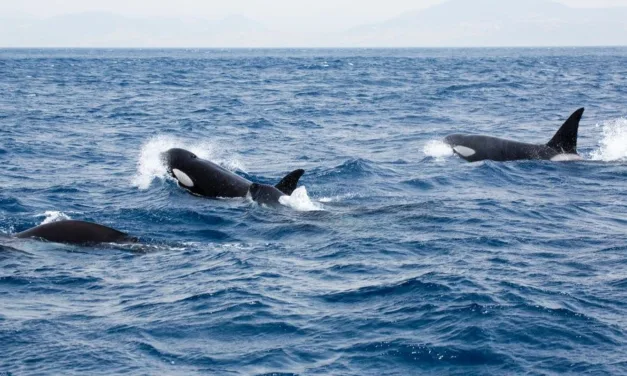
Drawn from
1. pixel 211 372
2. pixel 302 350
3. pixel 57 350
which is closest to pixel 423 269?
pixel 302 350

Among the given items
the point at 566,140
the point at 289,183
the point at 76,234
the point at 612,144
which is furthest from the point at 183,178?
the point at 612,144

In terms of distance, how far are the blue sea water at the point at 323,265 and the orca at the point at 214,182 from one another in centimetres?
29

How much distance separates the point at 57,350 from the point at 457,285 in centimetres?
481

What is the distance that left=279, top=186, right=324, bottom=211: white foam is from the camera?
15.1 metres

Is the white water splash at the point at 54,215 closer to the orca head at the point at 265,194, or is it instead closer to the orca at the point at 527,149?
the orca head at the point at 265,194

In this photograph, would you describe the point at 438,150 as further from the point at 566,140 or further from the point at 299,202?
the point at 299,202

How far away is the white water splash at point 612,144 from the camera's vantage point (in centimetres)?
2198

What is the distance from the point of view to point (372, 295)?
10234 millimetres

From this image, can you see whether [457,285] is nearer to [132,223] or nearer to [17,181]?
[132,223]

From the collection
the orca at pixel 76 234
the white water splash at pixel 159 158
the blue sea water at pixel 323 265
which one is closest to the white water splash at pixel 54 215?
the blue sea water at pixel 323 265

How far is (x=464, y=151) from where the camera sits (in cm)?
2152

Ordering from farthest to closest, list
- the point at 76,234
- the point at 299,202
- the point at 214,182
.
A: 1. the point at 214,182
2. the point at 299,202
3. the point at 76,234

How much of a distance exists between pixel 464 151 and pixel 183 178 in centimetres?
793

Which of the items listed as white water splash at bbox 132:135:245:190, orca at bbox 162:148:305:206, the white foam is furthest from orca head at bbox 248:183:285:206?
white water splash at bbox 132:135:245:190
